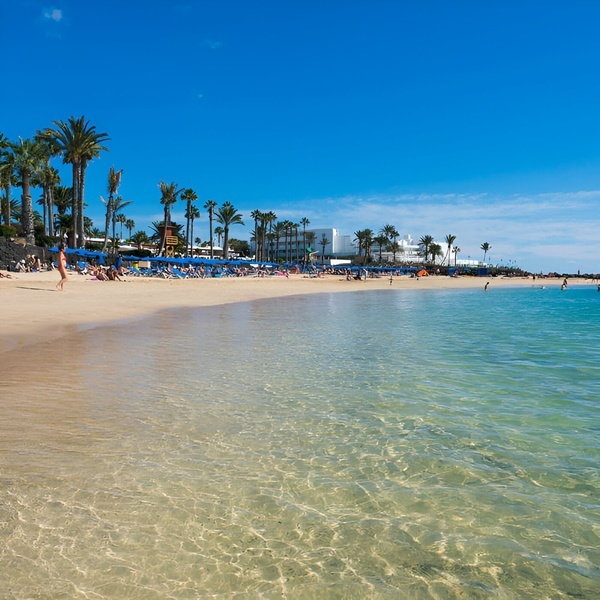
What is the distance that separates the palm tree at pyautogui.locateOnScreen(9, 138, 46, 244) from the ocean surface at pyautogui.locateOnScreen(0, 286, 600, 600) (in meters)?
41.2

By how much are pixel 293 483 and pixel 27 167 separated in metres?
51.0

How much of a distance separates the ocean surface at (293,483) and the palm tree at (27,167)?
41.2 m

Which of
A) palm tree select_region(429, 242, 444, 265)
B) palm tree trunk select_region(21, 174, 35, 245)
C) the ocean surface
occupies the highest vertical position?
palm tree select_region(429, 242, 444, 265)

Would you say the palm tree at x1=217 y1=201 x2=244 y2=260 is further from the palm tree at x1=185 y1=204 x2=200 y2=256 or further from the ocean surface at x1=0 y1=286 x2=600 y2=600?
the ocean surface at x1=0 y1=286 x2=600 y2=600

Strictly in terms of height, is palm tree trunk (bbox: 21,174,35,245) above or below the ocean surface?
above

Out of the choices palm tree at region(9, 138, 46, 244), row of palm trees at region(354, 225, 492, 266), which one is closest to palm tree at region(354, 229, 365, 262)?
row of palm trees at region(354, 225, 492, 266)

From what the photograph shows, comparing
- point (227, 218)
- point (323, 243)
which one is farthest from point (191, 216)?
point (323, 243)

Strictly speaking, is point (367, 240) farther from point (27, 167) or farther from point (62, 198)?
point (27, 167)

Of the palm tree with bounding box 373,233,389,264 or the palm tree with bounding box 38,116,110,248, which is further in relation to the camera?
the palm tree with bounding box 373,233,389,264

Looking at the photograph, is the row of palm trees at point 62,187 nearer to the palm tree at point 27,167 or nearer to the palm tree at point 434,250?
the palm tree at point 27,167

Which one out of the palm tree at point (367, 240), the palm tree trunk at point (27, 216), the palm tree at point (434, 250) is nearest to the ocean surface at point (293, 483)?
the palm tree trunk at point (27, 216)

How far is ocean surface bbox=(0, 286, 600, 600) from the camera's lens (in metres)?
2.72

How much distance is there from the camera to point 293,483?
3932mm

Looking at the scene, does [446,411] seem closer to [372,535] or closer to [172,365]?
[372,535]
